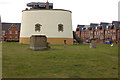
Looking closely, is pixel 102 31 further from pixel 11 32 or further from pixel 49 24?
pixel 11 32

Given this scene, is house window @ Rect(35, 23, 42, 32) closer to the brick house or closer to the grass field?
the brick house

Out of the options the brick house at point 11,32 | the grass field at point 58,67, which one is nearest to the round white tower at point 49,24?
the brick house at point 11,32

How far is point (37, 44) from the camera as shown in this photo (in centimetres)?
1912

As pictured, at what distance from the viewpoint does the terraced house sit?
6383 cm

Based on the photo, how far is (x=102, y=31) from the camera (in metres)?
70.5

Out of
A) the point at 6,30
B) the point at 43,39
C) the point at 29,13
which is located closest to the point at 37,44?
the point at 43,39

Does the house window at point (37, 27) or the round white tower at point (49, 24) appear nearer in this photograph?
the round white tower at point (49, 24)

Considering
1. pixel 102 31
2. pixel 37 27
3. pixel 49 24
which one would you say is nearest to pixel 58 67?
pixel 49 24

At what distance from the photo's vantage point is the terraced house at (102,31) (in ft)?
209

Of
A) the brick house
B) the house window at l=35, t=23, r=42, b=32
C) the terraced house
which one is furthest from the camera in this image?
the terraced house

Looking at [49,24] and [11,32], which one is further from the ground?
[49,24]

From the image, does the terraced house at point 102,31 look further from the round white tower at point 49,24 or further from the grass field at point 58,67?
the grass field at point 58,67

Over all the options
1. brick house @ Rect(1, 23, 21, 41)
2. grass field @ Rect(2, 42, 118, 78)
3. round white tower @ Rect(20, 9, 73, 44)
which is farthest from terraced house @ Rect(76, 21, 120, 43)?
grass field @ Rect(2, 42, 118, 78)

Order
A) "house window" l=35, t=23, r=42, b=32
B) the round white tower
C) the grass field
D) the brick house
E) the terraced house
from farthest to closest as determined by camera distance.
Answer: the terraced house → the brick house → "house window" l=35, t=23, r=42, b=32 → the round white tower → the grass field
